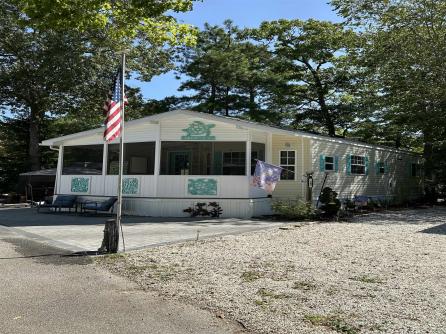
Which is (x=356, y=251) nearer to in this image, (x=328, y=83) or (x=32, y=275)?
(x=32, y=275)

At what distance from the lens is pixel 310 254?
8.32m

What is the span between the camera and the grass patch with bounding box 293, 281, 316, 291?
5.77m

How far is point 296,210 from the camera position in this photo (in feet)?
48.6

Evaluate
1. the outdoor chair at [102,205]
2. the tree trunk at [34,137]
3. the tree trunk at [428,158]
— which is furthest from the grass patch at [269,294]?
the tree trunk at [34,137]

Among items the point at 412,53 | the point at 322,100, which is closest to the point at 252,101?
the point at 322,100

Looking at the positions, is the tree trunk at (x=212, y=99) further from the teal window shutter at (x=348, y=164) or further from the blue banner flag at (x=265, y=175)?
the blue banner flag at (x=265, y=175)

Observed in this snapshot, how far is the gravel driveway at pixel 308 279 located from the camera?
4527 millimetres

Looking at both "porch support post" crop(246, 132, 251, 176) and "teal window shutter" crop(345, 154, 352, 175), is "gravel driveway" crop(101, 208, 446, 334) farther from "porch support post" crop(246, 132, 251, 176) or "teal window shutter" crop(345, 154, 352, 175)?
"teal window shutter" crop(345, 154, 352, 175)

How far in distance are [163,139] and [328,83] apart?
61.9ft

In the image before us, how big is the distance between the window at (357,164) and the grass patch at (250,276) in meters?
14.0

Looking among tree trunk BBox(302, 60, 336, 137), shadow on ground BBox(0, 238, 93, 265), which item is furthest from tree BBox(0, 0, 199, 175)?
shadow on ground BBox(0, 238, 93, 265)

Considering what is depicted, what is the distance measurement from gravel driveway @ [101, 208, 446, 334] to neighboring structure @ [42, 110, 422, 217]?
5.63 metres

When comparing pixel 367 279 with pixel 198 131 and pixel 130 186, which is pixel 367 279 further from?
pixel 130 186

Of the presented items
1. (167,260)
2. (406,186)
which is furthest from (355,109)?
(167,260)
